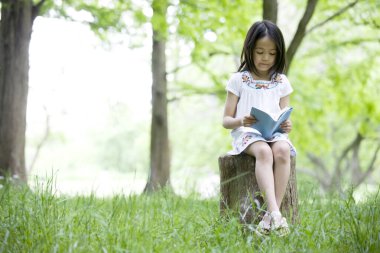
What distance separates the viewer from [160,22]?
24.3ft

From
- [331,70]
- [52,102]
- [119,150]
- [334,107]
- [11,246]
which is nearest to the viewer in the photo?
[11,246]

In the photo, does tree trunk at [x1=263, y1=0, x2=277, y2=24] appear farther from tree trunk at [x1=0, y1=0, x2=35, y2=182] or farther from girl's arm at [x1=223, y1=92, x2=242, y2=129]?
tree trunk at [x1=0, y1=0, x2=35, y2=182]

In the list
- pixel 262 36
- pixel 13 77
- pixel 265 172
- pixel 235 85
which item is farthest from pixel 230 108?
pixel 13 77

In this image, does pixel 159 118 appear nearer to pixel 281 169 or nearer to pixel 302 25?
pixel 302 25

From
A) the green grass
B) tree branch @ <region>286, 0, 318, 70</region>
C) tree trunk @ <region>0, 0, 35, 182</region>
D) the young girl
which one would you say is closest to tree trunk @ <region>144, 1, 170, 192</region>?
tree trunk @ <region>0, 0, 35, 182</region>

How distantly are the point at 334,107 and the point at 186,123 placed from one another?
11.8 m

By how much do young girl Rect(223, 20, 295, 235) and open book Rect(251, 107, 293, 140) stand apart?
0.04 meters

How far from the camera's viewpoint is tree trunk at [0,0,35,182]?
23.1ft

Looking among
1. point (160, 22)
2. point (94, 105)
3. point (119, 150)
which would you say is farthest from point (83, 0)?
point (119, 150)

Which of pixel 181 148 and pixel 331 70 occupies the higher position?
pixel 331 70

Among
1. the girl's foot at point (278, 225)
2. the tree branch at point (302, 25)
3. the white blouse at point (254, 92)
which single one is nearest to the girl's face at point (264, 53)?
the white blouse at point (254, 92)

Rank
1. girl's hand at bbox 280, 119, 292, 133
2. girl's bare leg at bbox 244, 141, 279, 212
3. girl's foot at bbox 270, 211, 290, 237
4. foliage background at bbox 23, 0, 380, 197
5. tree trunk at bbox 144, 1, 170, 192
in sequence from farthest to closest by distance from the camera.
Result: tree trunk at bbox 144, 1, 170, 192
foliage background at bbox 23, 0, 380, 197
girl's hand at bbox 280, 119, 292, 133
girl's bare leg at bbox 244, 141, 279, 212
girl's foot at bbox 270, 211, 290, 237

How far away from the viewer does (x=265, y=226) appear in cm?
308

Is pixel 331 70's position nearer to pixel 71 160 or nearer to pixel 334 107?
pixel 334 107
